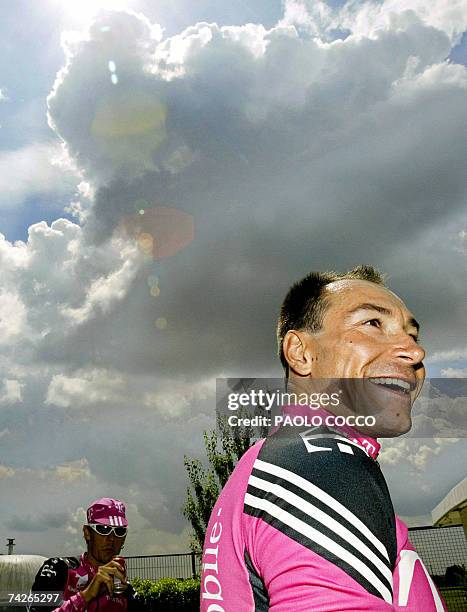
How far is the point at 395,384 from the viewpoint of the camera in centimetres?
173

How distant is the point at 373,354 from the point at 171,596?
16884 mm

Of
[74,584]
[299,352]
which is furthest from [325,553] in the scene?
[74,584]

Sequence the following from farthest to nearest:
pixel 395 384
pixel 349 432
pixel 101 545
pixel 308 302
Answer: pixel 101 545
pixel 308 302
pixel 395 384
pixel 349 432

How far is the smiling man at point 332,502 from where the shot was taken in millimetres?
1139

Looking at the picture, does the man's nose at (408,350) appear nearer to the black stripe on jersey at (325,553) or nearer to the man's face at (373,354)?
the man's face at (373,354)

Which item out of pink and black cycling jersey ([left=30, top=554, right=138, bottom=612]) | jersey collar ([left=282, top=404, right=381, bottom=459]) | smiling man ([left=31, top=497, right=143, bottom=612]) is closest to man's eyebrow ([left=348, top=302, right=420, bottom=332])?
jersey collar ([left=282, top=404, right=381, bottom=459])

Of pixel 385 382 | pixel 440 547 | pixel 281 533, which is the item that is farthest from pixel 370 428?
pixel 440 547

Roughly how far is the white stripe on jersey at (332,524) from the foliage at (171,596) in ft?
54.3

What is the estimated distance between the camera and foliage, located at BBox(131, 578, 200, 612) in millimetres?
15884

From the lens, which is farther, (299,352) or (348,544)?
(299,352)

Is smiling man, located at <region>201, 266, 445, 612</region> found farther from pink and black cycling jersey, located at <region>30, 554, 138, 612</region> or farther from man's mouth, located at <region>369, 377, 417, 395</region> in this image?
pink and black cycling jersey, located at <region>30, 554, 138, 612</region>

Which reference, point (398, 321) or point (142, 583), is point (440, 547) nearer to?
point (142, 583)

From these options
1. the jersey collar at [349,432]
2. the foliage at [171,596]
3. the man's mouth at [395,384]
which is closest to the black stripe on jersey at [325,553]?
the jersey collar at [349,432]

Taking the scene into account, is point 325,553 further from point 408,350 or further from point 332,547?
point 408,350
